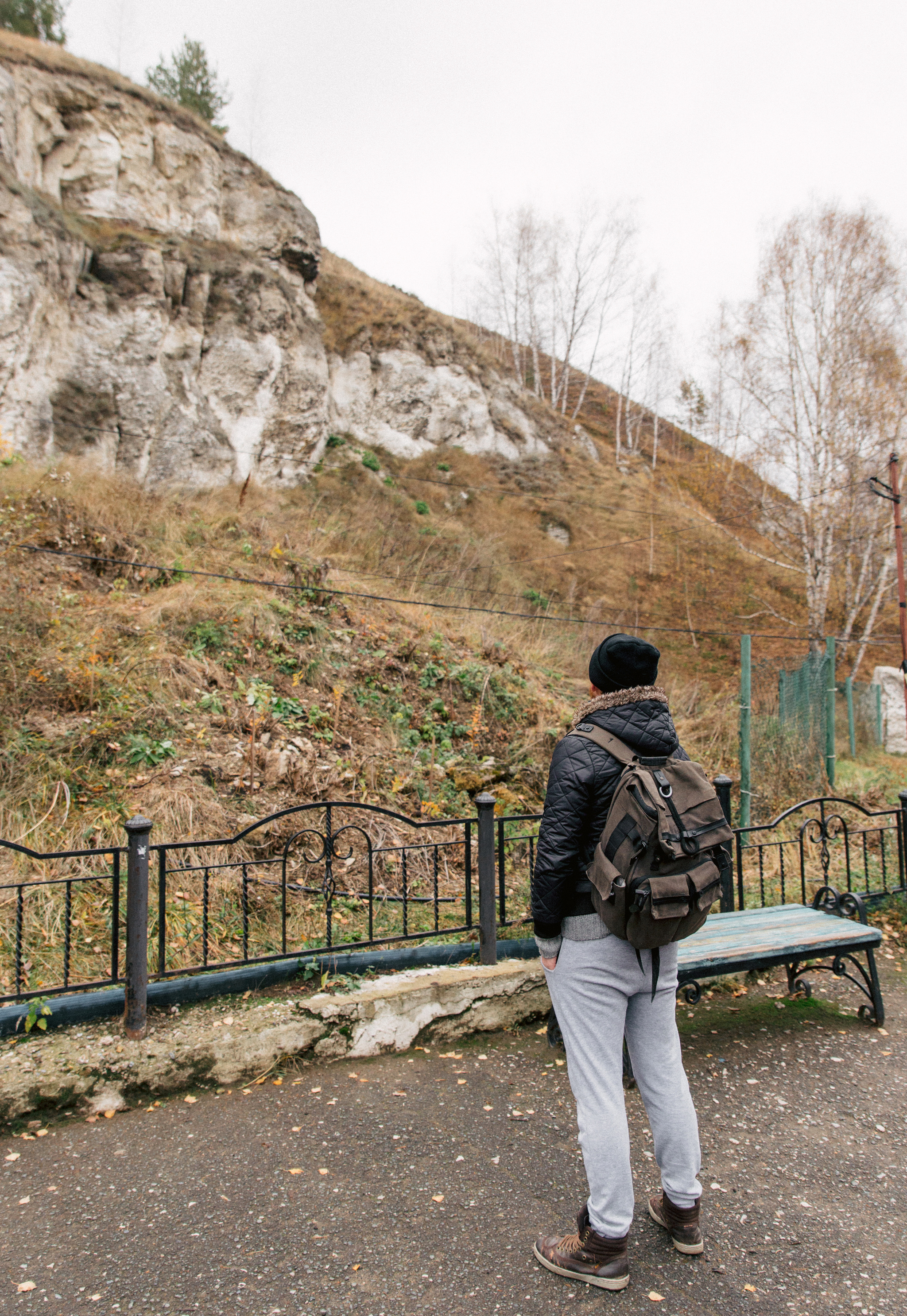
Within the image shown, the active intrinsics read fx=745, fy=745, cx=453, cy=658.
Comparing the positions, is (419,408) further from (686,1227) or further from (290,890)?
(686,1227)

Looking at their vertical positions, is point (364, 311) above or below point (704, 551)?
above

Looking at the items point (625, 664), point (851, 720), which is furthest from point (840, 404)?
point (625, 664)

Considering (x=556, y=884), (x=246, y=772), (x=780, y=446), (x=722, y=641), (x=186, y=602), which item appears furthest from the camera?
(x=722, y=641)

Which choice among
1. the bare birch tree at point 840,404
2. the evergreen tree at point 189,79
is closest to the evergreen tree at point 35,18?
the evergreen tree at point 189,79

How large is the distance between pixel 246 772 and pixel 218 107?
2994cm

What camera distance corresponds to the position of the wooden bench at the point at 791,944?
3520mm

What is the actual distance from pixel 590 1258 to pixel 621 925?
3.34 feet

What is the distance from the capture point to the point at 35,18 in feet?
80.5

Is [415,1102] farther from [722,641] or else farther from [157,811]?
[722,641]

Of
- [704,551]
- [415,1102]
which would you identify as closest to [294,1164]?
[415,1102]

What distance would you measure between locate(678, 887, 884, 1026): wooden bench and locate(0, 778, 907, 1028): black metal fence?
25 cm

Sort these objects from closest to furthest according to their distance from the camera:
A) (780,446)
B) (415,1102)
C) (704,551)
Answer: (415,1102)
(780,446)
(704,551)

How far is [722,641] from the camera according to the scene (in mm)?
22531

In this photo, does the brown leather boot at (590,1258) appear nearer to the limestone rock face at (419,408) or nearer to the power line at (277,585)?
the power line at (277,585)
